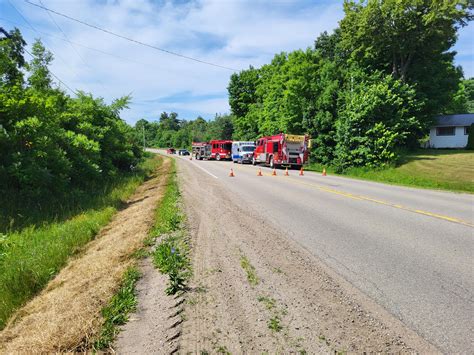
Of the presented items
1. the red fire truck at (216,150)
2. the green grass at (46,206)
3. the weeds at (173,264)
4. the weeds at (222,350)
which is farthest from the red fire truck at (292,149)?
the weeds at (222,350)

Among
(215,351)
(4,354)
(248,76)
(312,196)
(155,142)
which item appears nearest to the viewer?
(215,351)

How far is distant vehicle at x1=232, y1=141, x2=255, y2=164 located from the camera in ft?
140

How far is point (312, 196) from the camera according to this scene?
40.3 ft

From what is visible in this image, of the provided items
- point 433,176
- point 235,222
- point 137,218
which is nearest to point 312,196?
point 235,222

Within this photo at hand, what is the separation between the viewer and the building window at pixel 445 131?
41.9 meters

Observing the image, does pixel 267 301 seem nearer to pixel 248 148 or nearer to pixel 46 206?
pixel 46 206

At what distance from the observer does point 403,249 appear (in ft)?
19.3

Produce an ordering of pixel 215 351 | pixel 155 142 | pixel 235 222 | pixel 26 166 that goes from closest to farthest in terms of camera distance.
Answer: pixel 215 351 < pixel 235 222 < pixel 26 166 < pixel 155 142

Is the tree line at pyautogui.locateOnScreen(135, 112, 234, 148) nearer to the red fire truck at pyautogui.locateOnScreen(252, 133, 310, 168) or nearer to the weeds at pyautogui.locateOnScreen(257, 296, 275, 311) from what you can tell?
the red fire truck at pyautogui.locateOnScreen(252, 133, 310, 168)

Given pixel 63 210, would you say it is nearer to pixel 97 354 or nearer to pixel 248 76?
pixel 97 354

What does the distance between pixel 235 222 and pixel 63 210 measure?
249 inches

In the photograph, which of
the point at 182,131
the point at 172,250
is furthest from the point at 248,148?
the point at 182,131

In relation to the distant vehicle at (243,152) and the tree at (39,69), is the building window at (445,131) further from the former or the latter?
the tree at (39,69)

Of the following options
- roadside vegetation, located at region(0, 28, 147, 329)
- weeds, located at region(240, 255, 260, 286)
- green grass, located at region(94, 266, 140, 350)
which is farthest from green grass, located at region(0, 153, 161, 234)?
weeds, located at region(240, 255, 260, 286)
